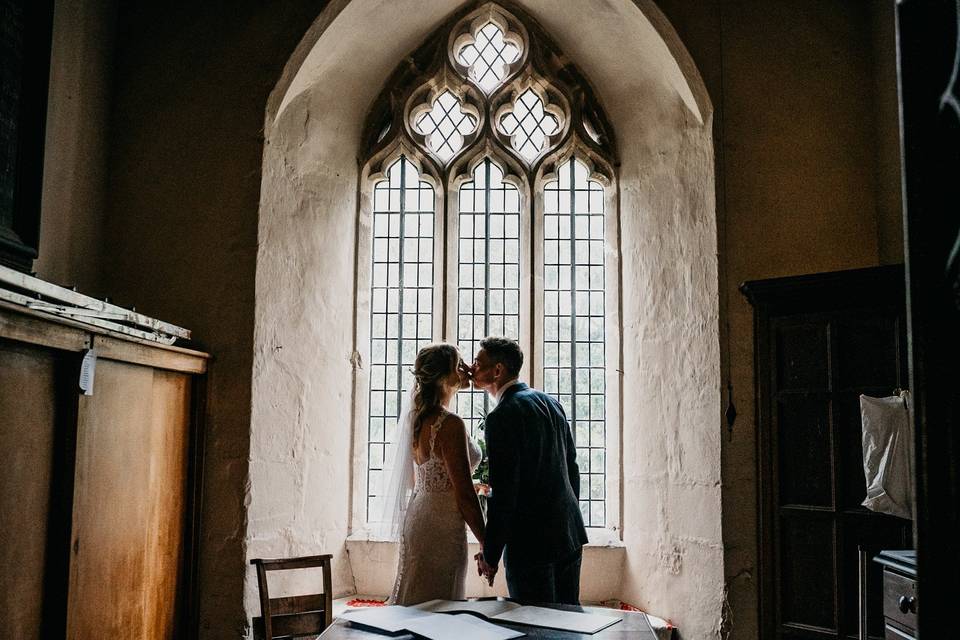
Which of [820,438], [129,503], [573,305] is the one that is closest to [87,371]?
[129,503]

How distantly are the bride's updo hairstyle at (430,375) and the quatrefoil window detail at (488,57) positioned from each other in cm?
247

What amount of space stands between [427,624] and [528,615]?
352mm

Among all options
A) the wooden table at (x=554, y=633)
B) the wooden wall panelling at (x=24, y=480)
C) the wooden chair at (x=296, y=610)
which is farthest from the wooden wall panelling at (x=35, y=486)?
the wooden table at (x=554, y=633)

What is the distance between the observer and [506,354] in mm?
3730

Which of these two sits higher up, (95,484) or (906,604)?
(95,484)

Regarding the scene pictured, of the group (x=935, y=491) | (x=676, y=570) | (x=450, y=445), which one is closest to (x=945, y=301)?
(x=935, y=491)

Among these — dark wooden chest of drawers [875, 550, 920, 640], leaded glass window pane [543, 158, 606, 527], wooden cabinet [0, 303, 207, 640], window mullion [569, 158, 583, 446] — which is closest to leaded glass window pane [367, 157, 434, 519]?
leaded glass window pane [543, 158, 606, 527]

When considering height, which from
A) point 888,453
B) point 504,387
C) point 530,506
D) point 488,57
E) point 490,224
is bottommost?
point 530,506

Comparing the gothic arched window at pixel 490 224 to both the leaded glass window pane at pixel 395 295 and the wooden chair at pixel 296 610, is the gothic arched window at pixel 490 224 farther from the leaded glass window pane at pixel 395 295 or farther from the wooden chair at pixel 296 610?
the wooden chair at pixel 296 610

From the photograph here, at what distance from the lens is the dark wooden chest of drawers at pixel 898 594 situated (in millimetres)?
2615

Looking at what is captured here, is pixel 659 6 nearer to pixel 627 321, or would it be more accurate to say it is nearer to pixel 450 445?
pixel 627 321

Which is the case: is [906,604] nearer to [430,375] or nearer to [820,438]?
[820,438]

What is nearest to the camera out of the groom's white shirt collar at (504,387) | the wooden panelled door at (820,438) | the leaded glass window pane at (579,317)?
the wooden panelled door at (820,438)

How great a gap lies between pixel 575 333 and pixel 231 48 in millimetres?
2628
